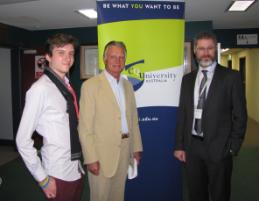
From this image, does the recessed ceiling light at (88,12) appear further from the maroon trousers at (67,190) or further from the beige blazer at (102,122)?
the maroon trousers at (67,190)

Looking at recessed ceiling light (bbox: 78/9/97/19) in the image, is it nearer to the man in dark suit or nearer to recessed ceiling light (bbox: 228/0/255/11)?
recessed ceiling light (bbox: 228/0/255/11)

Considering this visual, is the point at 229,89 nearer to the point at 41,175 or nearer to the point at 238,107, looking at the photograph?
the point at 238,107

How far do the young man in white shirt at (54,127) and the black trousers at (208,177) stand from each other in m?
0.99

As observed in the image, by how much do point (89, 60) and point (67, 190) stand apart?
176 inches

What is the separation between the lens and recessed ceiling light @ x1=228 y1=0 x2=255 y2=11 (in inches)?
163

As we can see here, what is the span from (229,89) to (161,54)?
699mm

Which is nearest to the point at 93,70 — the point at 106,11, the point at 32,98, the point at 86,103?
the point at 106,11

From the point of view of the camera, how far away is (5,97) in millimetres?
6168

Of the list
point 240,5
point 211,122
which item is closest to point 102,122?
point 211,122

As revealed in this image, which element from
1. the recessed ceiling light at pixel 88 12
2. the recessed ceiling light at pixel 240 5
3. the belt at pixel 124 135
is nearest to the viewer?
the belt at pixel 124 135

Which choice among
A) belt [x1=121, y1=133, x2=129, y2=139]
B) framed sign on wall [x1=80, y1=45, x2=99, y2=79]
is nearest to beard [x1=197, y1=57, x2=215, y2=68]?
belt [x1=121, y1=133, x2=129, y2=139]

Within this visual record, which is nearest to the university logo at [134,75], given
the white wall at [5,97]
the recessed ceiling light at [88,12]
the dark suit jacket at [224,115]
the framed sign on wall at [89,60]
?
the dark suit jacket at [224,115]

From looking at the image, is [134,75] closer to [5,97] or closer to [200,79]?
[200,79]

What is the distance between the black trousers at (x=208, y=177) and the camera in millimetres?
2100
